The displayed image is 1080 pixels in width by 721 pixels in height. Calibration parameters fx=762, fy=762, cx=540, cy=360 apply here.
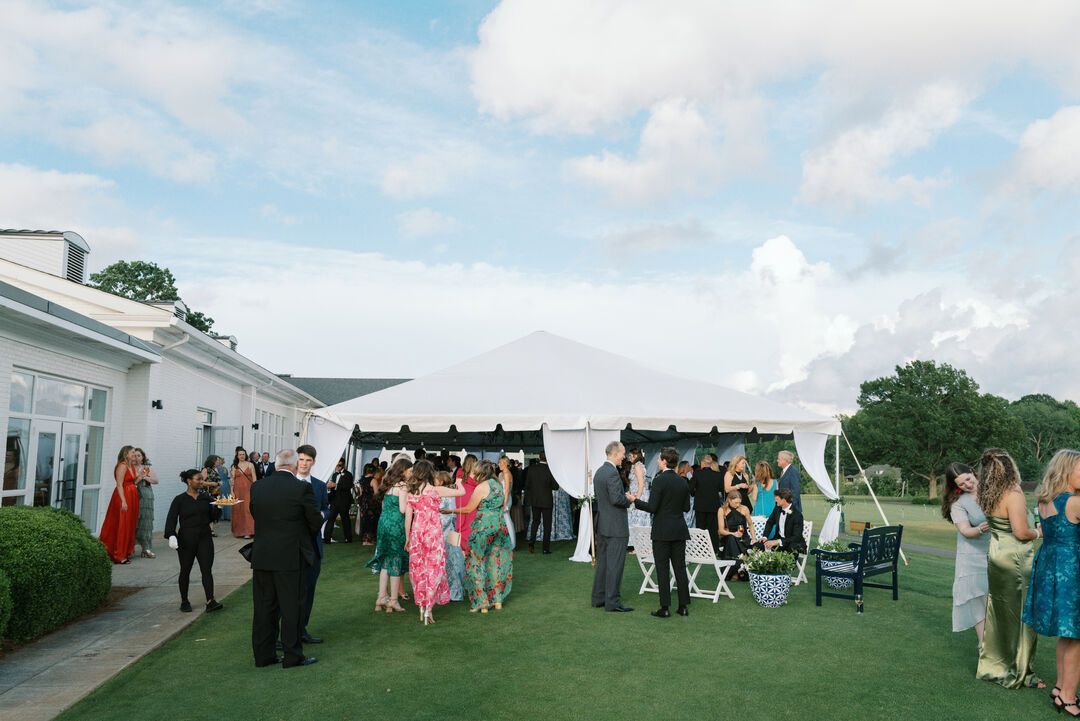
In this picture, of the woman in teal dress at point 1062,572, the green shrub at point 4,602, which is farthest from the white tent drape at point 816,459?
the green shrub at point 4,602

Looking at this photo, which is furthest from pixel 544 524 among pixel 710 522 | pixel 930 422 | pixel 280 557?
pixel 930 422

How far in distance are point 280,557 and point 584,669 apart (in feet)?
8.21

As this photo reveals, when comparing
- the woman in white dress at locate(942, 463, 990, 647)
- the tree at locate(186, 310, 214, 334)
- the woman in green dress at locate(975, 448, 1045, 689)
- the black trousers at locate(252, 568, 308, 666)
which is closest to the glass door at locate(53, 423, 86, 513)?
the black trousers at locate(252, 568, 308, 666)

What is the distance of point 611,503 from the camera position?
26.1 ft

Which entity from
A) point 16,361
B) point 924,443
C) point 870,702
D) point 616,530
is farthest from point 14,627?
point 924,443

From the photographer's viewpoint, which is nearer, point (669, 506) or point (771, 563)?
point (669, 506)

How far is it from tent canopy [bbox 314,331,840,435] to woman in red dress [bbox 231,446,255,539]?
3.31m

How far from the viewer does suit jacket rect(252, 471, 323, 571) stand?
5.83m

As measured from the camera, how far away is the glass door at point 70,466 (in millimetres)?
11570

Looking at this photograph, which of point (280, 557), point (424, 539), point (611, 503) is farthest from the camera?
point (611, 503)

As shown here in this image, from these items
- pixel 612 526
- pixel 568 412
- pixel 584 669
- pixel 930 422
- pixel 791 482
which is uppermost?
pixel 930 422

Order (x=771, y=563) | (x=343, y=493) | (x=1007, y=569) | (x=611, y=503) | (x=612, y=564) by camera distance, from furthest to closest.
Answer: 1. (x=343, y=493)
2. (x=771, y=563)
3. (x=612, y=564)
4. (x=611, y=503)
5. (x=1007, y=569)

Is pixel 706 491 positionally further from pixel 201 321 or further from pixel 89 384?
pixel 201 321

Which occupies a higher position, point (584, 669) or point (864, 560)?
point (864, 560)
